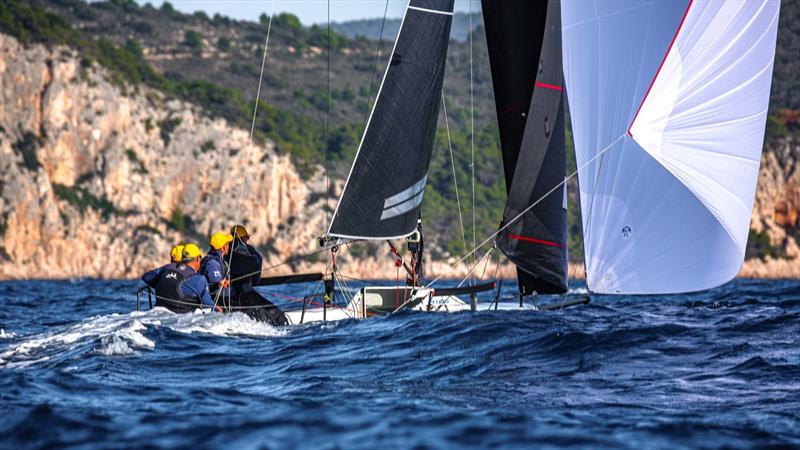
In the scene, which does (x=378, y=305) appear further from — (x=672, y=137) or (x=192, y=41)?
(x=192, y=41)

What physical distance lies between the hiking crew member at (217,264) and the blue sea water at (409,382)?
1017mm

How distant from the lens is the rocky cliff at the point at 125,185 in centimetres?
6662

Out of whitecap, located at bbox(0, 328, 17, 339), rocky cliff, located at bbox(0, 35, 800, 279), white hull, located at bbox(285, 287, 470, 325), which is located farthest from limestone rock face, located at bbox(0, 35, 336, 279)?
whitecap, located at bbox(0, 328, 17, 339)

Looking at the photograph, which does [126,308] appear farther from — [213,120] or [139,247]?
[213,120]

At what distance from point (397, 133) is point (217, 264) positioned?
353 cm

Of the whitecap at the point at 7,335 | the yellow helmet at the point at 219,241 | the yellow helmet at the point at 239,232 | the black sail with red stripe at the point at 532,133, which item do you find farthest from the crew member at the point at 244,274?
the black sail with red stripe at the point at 532,133

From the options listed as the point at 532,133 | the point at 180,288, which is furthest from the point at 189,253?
the point at 532,133

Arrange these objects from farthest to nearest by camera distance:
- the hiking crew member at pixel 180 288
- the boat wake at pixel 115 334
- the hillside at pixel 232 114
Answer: the hillside at pixel 232 114
the hiking crew member at pixel 180 288
the boat wake at pixel 115 334

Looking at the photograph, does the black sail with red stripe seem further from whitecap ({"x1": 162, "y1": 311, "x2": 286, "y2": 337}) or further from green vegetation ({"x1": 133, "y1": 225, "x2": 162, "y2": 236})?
green vegetation ({"x1": 133, "y1": 225, "x2": 162, "y2": 236})

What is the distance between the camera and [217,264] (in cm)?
1585

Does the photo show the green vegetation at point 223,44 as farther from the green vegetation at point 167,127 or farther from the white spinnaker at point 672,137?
the white spinnaker at point 672,137

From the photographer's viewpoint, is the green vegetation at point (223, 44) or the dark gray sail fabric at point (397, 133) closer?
the dark gray sail fabric at point (397, 133)

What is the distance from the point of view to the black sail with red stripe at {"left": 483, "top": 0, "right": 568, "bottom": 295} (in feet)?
47.6

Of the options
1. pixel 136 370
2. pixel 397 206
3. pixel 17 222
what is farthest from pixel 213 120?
pixel 136 370
